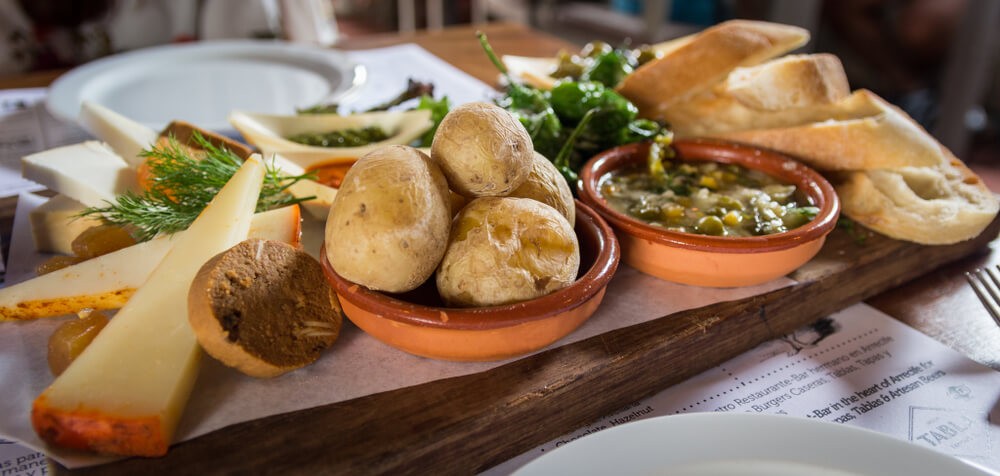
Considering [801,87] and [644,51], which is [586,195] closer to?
[801,87]

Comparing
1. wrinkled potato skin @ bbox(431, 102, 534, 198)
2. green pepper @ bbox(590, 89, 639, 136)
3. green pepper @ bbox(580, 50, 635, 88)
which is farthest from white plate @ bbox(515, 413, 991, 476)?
green pepper @ bbox(580, 50, 635, 88)

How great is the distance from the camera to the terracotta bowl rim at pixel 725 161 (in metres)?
1.59

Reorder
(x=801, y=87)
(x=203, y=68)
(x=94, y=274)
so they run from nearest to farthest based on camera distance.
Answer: (x=94, y=274) → (x=801, y=87) → (x=203, y=68)

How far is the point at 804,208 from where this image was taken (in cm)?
184

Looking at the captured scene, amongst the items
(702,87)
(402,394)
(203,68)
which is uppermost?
(702,87)

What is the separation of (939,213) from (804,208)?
0.41 metres

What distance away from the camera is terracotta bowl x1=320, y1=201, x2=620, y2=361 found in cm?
128

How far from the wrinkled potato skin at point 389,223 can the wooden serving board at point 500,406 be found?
0.81 feet

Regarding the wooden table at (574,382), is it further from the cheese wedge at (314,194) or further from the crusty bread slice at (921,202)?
the cheese wedge at (314,194)

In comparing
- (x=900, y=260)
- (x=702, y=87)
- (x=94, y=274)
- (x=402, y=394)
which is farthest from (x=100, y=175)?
(x=900, y=260)

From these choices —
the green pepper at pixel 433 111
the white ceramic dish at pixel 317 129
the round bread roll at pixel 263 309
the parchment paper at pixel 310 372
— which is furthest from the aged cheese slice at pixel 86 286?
the green pepper at pixel 433 111

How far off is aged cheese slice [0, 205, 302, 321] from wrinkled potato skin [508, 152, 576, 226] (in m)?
0.80

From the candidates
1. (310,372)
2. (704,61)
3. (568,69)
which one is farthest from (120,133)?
(704,61)

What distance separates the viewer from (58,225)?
183 cm
